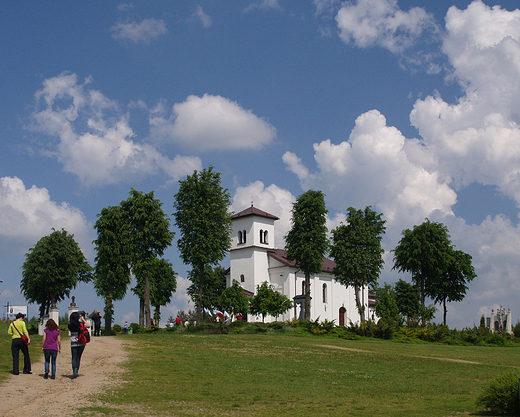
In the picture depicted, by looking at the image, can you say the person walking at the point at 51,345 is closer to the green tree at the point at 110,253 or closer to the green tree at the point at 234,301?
the green tree at the point at 110,253

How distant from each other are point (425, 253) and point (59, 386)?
49740 mm

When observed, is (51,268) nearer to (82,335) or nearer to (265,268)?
(265,268)

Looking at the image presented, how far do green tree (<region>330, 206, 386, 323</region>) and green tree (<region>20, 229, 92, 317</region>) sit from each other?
Answer: 27787 millimetres

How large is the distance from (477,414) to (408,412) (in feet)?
4.59

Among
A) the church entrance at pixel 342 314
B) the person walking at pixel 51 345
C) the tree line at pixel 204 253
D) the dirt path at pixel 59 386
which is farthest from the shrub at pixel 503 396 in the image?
the church entrance at pixel 342 314

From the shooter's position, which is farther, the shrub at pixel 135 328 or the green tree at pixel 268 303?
the green tree at pixel 268 303

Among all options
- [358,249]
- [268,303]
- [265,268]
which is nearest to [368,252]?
[358,249]

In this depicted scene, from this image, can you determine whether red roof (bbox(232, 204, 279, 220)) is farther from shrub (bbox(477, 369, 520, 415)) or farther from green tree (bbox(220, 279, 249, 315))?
shrub (bbox(477, 369, 520, 415))

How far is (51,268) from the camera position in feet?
168

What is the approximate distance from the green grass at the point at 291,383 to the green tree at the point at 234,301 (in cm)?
2808

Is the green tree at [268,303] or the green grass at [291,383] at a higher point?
the green grass at [291,383]

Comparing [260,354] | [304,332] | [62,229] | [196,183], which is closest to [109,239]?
[196,183]

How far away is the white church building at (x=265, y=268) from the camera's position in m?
62.5

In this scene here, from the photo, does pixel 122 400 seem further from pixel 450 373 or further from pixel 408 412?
pixel 450 373
